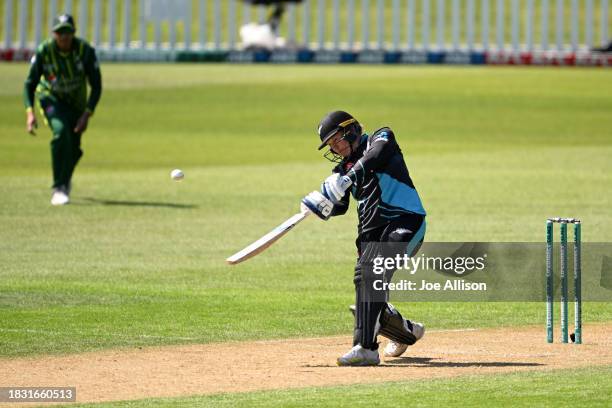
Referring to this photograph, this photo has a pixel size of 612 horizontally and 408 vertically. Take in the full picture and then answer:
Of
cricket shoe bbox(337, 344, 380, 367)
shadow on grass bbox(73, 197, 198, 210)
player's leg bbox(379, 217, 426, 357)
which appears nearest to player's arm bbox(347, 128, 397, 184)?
player's leg bbox(379, 217, 426, 357)

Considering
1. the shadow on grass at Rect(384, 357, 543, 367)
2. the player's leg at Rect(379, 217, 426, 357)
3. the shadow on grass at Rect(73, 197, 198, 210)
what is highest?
the player's leg at Rect(379, 217, 426, 357)

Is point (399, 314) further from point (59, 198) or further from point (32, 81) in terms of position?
point (59, 198)

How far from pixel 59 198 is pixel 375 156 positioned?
1175 cm

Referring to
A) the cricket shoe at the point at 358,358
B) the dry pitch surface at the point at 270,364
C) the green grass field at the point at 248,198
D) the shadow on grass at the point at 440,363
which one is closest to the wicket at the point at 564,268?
the dry pitch surface at the point at 270,364

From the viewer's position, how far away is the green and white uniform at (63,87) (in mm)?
19719

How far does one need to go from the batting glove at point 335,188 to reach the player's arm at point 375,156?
0.22 ft

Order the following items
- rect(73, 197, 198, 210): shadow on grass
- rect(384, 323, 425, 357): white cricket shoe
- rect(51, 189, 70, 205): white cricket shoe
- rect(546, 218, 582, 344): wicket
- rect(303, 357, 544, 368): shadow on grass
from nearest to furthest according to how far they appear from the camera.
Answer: rect(303, 357, 544, 368): shadow on grass
rect(546, 218, 582, 344): wicket
rect(384, 323, 425, 357): white cricket shoe
rect(51, 189, 70, 205): white cricket shoe
rect(73, 197, 198, 210): shadow on grass

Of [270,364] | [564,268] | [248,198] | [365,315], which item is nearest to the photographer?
[365,315]

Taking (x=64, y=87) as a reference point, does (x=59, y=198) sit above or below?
below

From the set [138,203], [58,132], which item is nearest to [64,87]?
[58,132]

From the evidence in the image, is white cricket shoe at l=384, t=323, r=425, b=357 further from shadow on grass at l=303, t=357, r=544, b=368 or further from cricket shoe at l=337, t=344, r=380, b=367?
cricket shoe at l=337, t=344, r=380, b=367

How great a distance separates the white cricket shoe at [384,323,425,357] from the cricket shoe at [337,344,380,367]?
48cm

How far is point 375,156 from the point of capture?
968 cm

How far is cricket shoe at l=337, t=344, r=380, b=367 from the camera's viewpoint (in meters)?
9.89
